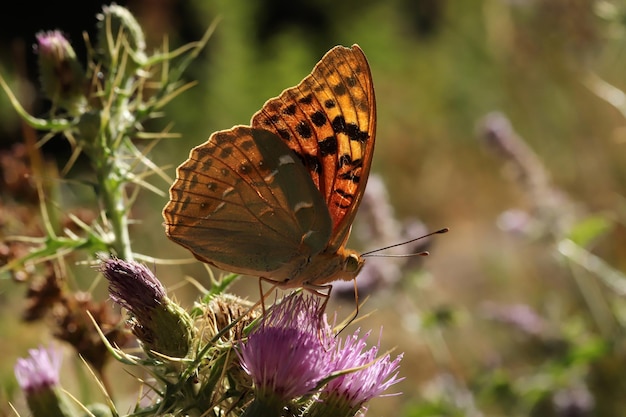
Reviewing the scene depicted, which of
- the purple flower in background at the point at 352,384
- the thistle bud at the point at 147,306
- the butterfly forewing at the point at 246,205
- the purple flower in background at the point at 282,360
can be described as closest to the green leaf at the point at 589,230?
the butterfly forewing at the point at 246,205

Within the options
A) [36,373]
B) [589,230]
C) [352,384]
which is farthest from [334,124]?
[589,230]

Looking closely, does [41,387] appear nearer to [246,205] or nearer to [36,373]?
[36,373]

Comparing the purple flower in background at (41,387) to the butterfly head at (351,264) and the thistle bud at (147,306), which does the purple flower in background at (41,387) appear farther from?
the butterfly head at (351,264)

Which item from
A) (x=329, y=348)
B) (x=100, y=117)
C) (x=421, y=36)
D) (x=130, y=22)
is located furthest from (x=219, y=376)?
(x=421, y=36)

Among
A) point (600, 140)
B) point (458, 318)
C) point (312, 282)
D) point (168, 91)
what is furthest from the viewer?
point (600, 140)

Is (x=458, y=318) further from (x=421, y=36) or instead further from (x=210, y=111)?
(x=421, y=36)

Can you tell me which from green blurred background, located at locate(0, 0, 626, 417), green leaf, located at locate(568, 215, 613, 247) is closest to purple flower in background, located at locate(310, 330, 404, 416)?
A: green blurred background, located at locate(0, 0, 626, 417)
